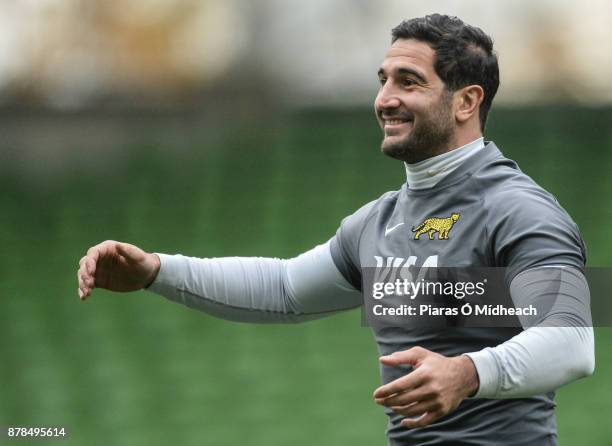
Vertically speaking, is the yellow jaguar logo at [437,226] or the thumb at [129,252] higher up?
the thumb at [129,252]

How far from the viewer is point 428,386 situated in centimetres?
210

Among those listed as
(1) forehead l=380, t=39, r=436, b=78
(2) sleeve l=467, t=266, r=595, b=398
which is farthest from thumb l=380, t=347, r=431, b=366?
(1) forehead l=380, t=39, r=436, b=78

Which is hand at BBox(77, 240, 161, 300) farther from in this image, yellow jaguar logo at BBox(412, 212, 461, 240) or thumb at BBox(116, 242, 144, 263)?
yellow jaguar logo at BBox(412, 212, 461, 240)

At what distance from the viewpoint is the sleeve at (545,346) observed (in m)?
2.19

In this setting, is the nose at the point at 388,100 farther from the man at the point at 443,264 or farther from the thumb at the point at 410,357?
the thumb at the point at 410,357

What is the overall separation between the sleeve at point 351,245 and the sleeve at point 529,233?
518 millimetres

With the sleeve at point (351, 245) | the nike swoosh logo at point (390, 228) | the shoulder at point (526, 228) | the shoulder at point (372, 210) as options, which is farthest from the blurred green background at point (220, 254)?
the shoulder at point (526, 228)

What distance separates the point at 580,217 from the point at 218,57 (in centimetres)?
208

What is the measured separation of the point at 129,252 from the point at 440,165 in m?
0.84

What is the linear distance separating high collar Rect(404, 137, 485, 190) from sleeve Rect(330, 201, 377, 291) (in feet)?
0.74

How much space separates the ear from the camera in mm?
2865

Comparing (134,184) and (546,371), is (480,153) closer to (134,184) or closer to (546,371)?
(546,371)

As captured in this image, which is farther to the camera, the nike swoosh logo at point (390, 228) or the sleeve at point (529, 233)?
the nike swoosh logo at point (390, 228)

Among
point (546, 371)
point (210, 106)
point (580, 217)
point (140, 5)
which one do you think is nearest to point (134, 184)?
point (210, 106)
